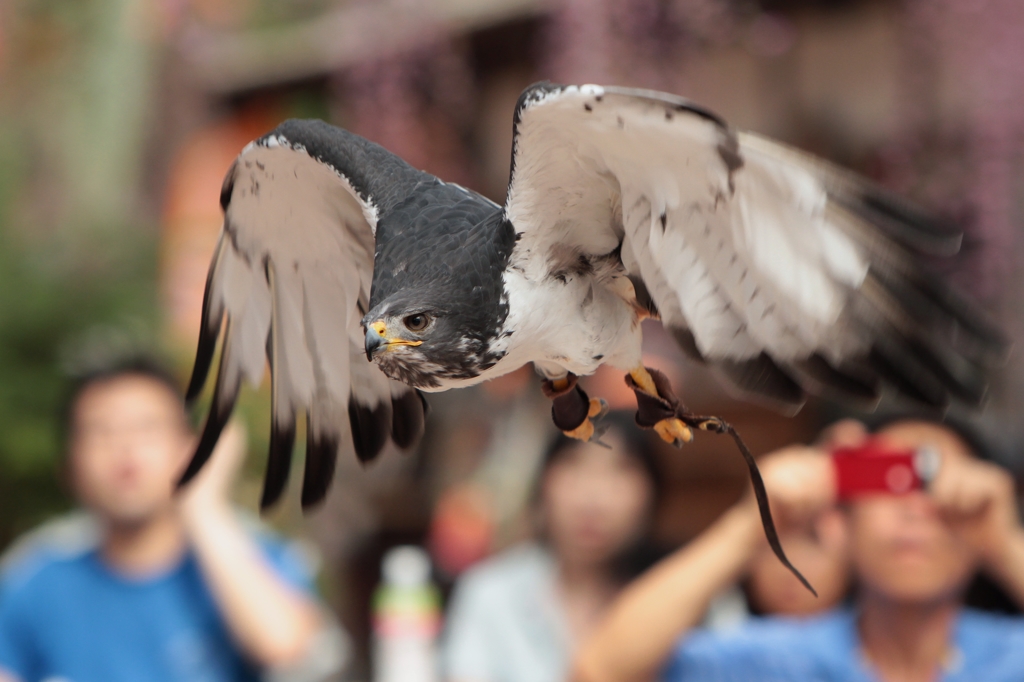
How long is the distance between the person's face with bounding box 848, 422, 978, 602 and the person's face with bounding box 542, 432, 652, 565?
1.55 feet

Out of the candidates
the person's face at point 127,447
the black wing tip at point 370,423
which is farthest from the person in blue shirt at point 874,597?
the person's face at point 127,447

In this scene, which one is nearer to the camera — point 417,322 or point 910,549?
point 417,322

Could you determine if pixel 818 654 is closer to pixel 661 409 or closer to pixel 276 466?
pixel 661 409

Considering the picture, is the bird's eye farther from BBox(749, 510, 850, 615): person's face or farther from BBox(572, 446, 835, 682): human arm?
BBox(749, 510, 850, 615): person's face

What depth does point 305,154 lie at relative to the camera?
4.74 ft

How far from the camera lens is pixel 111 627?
2.18 metres

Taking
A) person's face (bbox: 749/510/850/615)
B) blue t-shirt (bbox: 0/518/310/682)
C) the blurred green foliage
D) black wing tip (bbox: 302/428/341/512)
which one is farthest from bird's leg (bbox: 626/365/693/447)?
the blurred green foliage

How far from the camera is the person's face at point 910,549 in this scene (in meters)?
1.86

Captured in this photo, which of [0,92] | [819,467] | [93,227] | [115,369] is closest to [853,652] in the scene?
[819,467]

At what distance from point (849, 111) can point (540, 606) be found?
2.44 m

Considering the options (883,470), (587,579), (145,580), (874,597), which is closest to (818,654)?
(874,597)

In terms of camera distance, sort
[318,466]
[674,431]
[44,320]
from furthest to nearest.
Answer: [44,320] → [318,466] → [674,431]

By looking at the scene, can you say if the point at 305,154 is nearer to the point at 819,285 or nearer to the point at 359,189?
the point at 359,189

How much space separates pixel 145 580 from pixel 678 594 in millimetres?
1154
